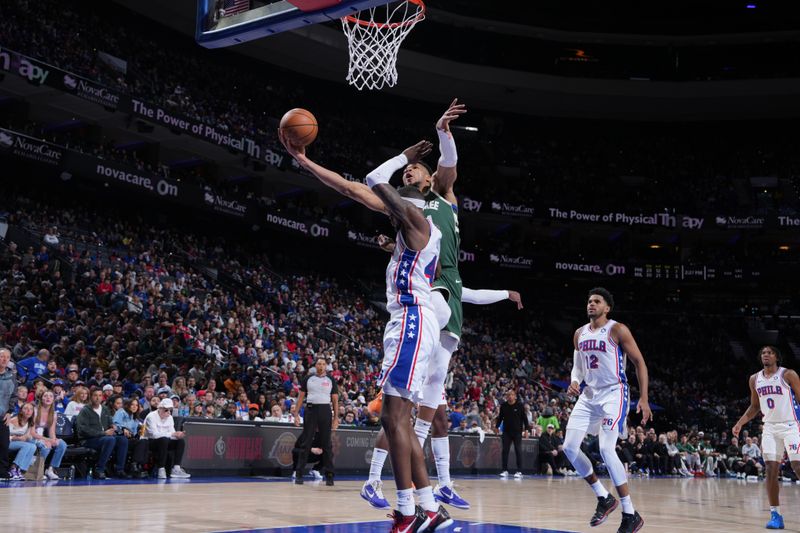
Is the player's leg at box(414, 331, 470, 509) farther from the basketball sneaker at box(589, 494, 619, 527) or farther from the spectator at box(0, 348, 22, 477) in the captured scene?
the spectator at box(0, 348, 22, 477)

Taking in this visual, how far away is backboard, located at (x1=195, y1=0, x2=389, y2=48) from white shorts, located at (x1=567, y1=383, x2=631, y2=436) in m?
4.37

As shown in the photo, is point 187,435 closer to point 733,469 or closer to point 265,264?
point 265,264

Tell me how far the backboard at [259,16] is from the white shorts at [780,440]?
655 centimetres

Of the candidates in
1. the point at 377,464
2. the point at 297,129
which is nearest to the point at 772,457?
the point at 377,464

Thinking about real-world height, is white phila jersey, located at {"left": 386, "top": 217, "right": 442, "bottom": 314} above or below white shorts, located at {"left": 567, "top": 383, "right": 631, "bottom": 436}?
above

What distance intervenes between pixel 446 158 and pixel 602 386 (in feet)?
9.10

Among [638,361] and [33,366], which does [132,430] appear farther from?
[638,361]

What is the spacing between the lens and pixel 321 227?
31.6 meters

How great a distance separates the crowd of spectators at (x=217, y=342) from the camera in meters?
16.2

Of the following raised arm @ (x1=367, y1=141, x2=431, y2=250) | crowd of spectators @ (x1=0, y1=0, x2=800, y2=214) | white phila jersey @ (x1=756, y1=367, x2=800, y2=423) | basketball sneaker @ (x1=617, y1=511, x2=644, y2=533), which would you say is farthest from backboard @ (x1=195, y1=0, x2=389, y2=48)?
crowd of spectators @ (x1=0, y1=0, x2=800, y2=214)

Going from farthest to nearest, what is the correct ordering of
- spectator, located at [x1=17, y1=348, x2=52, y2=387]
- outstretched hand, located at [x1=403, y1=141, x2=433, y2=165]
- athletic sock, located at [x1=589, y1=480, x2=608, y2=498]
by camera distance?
spectator, located at [x1=17, y1=348, x2=52, y2=387] → athletic sock, located at [x1=589, y1=480, x2=608, y2=498] → outstretched hand, located at [x1=403, y1=141, x2=433, y2=165]

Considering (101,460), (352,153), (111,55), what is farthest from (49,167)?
(101,460)

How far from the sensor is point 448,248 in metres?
7.01

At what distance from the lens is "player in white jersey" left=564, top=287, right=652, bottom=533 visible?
758 centimetres
